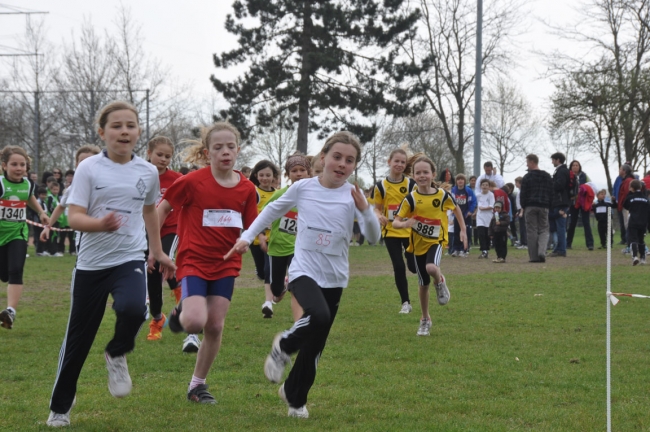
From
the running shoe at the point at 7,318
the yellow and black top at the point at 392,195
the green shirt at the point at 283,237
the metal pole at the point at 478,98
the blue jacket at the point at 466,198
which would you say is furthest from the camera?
the metal pole at the point at 478,98

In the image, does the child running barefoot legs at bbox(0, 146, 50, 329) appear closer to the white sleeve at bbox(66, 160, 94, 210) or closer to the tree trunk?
the white sleeve at bbox(66, 160, 94, 210)

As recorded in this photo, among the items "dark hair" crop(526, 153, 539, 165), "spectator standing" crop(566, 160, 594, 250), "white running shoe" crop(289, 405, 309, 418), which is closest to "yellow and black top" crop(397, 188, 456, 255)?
"white running shoe" crop(289, 405, 309, 418)

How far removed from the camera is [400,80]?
35688mm

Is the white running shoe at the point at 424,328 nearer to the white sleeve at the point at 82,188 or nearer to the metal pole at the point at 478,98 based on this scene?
the white sleeve at the point at 82,188

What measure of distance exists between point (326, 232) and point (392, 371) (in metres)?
2.15

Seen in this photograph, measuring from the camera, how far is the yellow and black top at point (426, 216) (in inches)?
362

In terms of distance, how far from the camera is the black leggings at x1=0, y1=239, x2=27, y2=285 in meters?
9.11

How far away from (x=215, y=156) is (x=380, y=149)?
49.9 m

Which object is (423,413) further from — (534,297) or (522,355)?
(534,297)

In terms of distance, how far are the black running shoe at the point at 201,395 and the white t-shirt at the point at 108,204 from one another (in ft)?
4.08

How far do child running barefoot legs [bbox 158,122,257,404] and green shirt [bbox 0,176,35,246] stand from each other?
12.7 feet

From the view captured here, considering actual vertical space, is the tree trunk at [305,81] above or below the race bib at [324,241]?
above

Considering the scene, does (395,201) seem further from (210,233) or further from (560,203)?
(560,203)

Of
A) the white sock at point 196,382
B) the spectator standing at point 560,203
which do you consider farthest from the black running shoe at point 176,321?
the spectator standing at point 560,203
